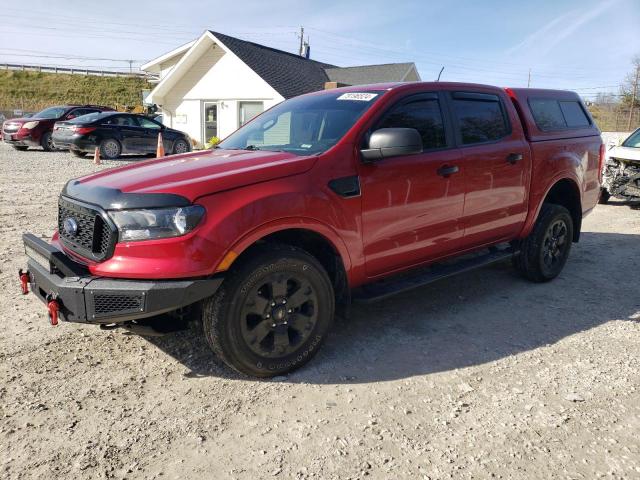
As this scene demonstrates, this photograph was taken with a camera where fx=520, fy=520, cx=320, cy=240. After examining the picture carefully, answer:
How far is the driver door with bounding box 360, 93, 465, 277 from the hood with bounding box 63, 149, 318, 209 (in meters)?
0.59

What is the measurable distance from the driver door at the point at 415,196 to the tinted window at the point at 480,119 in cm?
21

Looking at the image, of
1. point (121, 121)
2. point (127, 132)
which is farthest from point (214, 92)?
point (127, 132)

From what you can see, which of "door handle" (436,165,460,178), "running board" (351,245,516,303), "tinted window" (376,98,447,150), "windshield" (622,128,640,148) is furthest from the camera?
"windshield" (622,128,640,148)

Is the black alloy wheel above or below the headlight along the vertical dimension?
below

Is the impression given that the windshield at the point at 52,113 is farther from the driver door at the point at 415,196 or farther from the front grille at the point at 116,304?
the front grille at the point at 116,304

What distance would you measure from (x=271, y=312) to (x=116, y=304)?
0.90 metres

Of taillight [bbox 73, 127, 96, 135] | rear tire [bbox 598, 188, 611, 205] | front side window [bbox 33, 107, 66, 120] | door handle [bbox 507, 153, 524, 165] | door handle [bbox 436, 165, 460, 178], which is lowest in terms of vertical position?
rear tire [bbox 598, 188, 611, 205]

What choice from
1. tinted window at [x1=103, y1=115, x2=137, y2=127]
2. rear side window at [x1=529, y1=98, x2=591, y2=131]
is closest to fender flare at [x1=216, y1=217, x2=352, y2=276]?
rear side window at [x1=529, y1=98, x2=591, y2=131]

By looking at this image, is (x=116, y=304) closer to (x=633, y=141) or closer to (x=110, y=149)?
(x=633, y=141)

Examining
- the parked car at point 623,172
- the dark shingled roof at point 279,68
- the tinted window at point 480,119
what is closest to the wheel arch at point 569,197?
the tinted window at point 480,119

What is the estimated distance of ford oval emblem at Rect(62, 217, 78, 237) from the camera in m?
3.19

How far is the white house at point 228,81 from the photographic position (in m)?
20.9

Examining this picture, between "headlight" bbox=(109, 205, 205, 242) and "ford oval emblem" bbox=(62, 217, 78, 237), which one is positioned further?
"ford oval emblem" bbox=(62, 217, 78, 237)

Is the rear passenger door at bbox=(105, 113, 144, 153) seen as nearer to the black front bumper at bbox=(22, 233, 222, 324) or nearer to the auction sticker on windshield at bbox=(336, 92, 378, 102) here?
the auction sticker on windshield at bbox=(336, 92, 378, 102)
